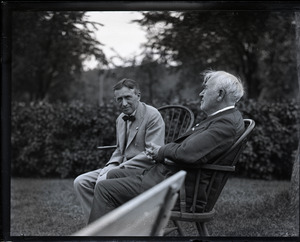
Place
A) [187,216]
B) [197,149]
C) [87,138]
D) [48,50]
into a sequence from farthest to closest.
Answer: [48,50], [87,138], [187,216], [197,149]

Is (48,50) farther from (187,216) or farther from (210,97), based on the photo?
(187,216)

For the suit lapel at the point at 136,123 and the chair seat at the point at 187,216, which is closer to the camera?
the chair seat at the point at 187,216

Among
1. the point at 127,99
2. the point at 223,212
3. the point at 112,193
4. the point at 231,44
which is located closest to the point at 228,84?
the point at 127,99

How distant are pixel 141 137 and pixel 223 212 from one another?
2106 millimetres

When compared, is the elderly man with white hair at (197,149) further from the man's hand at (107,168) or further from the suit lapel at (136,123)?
the suit lapel at (136,123)

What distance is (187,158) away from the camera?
288cm

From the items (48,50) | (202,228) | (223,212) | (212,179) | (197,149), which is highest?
(48,50)

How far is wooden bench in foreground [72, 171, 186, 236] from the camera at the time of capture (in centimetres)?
175

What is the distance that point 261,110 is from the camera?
25.8 feet

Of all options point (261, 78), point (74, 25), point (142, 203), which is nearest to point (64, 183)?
point (74, 25)

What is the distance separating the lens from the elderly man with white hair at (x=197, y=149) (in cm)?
292

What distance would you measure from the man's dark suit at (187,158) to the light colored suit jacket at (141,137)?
0.18 m

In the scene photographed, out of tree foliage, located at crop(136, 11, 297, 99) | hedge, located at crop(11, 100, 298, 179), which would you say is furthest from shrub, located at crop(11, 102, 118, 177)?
tree foliage, located at crop(136, 11, 297, 99)

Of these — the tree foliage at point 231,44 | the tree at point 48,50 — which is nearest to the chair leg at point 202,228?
the tree foliage at point 231,44
